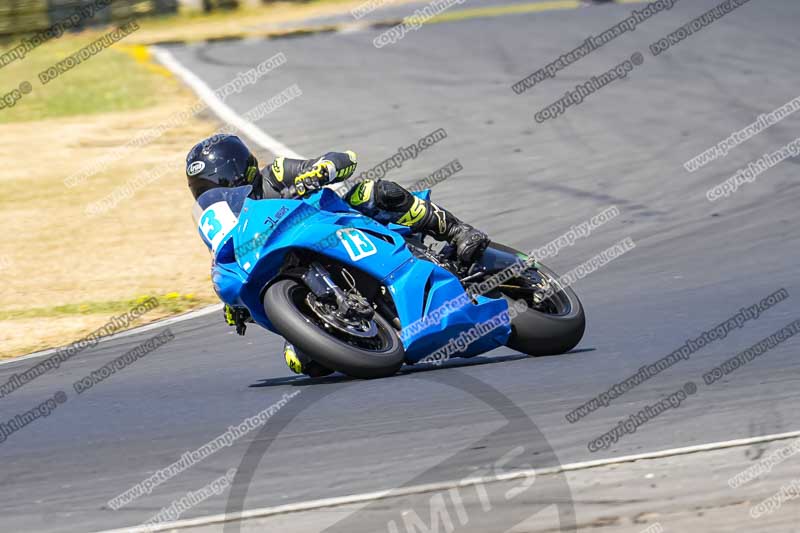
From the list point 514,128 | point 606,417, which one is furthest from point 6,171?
point 606,417

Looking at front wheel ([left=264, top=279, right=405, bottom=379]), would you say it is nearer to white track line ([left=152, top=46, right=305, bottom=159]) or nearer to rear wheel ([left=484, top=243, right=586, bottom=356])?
rear wheel ([left=484, top=243, right=586, bottom=356])

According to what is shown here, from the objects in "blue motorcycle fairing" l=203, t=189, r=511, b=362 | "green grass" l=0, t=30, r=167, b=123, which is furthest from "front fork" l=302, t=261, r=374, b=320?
"green grass" l=0, t=30, r=167, b=123

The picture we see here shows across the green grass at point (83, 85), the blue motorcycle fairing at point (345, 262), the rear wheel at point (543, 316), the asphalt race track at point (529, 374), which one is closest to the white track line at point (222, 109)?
the asphalt race track at point (529, 374)

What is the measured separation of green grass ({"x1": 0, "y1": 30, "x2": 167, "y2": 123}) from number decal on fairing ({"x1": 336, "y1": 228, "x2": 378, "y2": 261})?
13014mm

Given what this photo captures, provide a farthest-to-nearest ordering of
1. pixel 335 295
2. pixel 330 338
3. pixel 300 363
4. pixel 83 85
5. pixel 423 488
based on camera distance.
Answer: pixel 83 85 → pixel 300 363 → pixel 335 295 → pixel 330 338 → pixel 423 488

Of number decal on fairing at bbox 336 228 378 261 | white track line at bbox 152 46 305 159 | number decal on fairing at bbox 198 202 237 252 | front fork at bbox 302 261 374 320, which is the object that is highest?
white track line at bbox 152 46 305 159

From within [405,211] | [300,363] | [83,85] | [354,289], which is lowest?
[300,363]

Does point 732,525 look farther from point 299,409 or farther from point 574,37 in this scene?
point 574,37

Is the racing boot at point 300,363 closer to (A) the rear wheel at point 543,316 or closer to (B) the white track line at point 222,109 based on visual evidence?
(A) the rear wheel at point 543,316

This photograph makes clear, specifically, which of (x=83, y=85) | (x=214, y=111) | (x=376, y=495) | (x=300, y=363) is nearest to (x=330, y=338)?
(x=300, y=363)

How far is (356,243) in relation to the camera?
22.9 ft

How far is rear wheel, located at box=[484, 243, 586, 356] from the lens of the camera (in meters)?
7.43

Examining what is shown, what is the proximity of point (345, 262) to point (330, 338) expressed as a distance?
0.61 meters

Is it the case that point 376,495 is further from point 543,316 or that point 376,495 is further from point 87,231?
point 87,231
